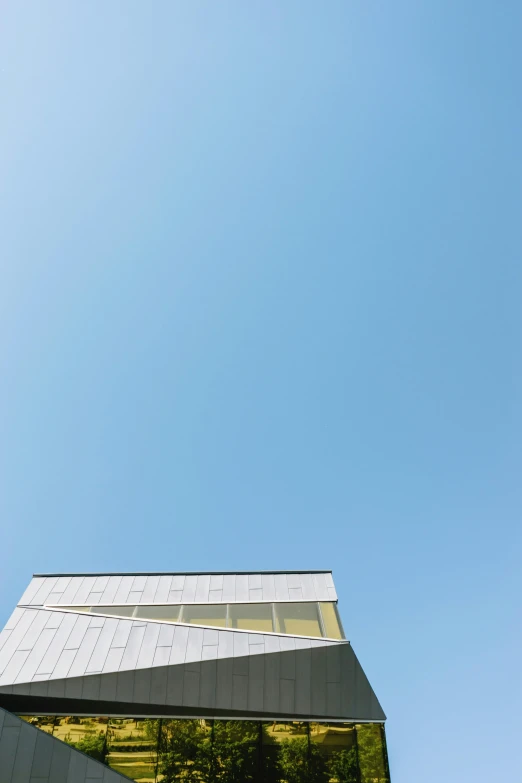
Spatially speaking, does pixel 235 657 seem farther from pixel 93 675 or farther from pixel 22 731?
pixel 22 731

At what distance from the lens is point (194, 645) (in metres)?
15.2

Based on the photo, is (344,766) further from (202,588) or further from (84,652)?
(84,652)

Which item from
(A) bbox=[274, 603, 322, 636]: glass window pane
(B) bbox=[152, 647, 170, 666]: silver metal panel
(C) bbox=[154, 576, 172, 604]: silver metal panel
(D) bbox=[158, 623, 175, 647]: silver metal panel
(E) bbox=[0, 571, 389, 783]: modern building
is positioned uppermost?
(C) bbox=[154, 576, 172, 604]: silver metal panel

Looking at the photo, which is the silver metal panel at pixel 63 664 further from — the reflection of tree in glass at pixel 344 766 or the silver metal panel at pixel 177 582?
the reflection of tree in glass at pixel 344 766

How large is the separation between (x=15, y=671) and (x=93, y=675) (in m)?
2.65

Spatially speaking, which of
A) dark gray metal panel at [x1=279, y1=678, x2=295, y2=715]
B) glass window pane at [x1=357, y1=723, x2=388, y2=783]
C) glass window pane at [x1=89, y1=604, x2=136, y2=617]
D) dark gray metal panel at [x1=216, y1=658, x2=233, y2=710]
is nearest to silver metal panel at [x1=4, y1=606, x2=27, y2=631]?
glass window pane at [x1=89, y1=604, x2=136, y2=617]

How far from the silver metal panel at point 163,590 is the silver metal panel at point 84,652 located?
2741mm

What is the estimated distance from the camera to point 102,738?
14.6m

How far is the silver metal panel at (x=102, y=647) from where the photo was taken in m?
14.7

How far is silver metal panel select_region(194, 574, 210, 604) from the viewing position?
18.4 meters

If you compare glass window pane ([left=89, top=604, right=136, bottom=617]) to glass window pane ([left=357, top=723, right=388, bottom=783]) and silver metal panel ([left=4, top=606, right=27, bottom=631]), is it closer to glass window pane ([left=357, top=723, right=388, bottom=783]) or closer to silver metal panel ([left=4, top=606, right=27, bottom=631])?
silver metal panel ([left=4, top=606, right=27, bottom=631])

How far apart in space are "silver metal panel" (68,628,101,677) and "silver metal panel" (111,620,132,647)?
0.65 m

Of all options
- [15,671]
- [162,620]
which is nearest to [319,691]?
[162,620]

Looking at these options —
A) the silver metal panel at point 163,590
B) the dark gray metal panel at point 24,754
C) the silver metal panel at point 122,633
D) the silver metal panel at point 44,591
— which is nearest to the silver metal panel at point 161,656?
the silver metal panel at point 122,633
